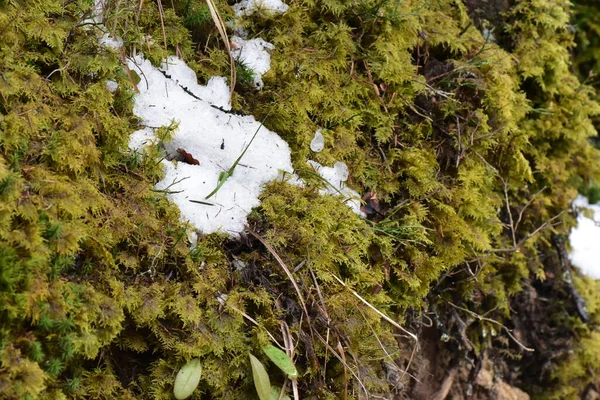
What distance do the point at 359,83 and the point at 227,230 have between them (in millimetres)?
980

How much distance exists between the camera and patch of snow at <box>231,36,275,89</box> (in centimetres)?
240

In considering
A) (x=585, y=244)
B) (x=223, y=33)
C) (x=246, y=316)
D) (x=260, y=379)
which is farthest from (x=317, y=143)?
(x=585, y=244)

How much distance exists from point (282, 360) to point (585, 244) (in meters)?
2.51

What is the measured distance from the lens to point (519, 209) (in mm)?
3068

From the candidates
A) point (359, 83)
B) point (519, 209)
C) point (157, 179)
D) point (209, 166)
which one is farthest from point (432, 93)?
point (157, 179)

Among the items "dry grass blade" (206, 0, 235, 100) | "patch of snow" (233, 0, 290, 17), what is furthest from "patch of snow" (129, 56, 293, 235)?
"patch of snow" (233, 0, 290, 17)

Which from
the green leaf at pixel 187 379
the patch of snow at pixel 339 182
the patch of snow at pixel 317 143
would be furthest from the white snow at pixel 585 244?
the green leaf at pixel 187 379

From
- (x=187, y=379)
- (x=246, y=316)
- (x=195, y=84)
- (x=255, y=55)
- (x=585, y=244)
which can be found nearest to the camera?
(x=187, y=379)

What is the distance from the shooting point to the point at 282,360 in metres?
1.87

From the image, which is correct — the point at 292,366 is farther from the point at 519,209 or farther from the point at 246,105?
the point at 519,209

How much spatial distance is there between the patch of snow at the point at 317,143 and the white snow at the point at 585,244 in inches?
78.3

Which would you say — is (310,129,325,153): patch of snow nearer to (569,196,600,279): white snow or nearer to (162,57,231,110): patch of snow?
(162,57,231,110): patch of snow

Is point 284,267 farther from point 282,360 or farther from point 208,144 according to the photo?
point 208,144

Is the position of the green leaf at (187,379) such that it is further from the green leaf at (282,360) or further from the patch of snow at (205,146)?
the patch of snow at (205,146)
